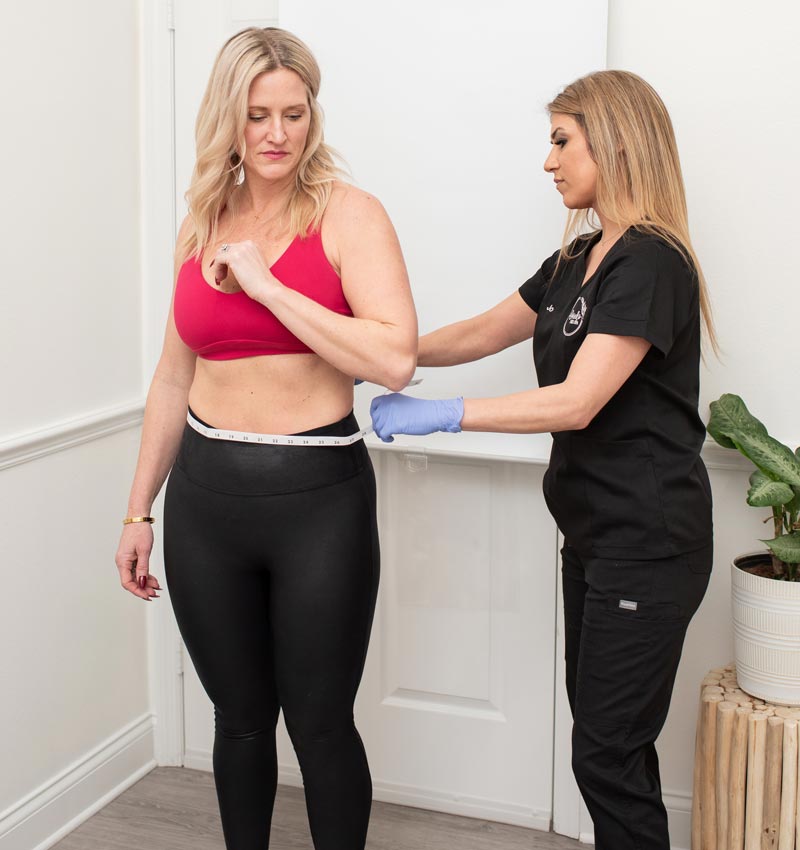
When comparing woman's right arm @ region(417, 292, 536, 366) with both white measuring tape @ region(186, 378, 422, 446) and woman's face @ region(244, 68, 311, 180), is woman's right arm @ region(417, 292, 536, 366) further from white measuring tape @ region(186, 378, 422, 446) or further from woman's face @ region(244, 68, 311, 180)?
woman's face @ region(244, 68, 311, 180)

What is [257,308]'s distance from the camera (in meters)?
1.54

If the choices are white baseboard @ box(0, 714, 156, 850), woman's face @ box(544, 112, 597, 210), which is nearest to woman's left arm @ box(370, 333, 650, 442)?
woman's face @ box(544, 112, 597, 210)

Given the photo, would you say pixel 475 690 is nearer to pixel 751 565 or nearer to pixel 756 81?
pixel 751 565

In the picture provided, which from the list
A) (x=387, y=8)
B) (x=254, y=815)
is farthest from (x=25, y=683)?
(x=387, y=8)

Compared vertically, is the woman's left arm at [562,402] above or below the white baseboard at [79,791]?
above

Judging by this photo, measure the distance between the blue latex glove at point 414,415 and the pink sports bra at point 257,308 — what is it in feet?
0.53

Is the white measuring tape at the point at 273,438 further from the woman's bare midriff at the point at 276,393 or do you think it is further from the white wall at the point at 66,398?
the white wall at the point at 66,398

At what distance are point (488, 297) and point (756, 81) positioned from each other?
631 millimetres

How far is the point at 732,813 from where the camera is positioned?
1.87 meters

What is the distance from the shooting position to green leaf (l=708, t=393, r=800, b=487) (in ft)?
5.91

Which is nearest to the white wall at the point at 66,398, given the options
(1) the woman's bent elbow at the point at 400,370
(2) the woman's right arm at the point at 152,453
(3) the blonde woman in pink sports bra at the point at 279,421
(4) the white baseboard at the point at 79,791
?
(4) the white baseboard at the point at 79,791

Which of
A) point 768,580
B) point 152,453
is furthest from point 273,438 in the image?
point 768,580

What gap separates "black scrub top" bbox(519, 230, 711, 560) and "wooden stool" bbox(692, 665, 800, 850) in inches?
16.2

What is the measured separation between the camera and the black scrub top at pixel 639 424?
1.52 metres
